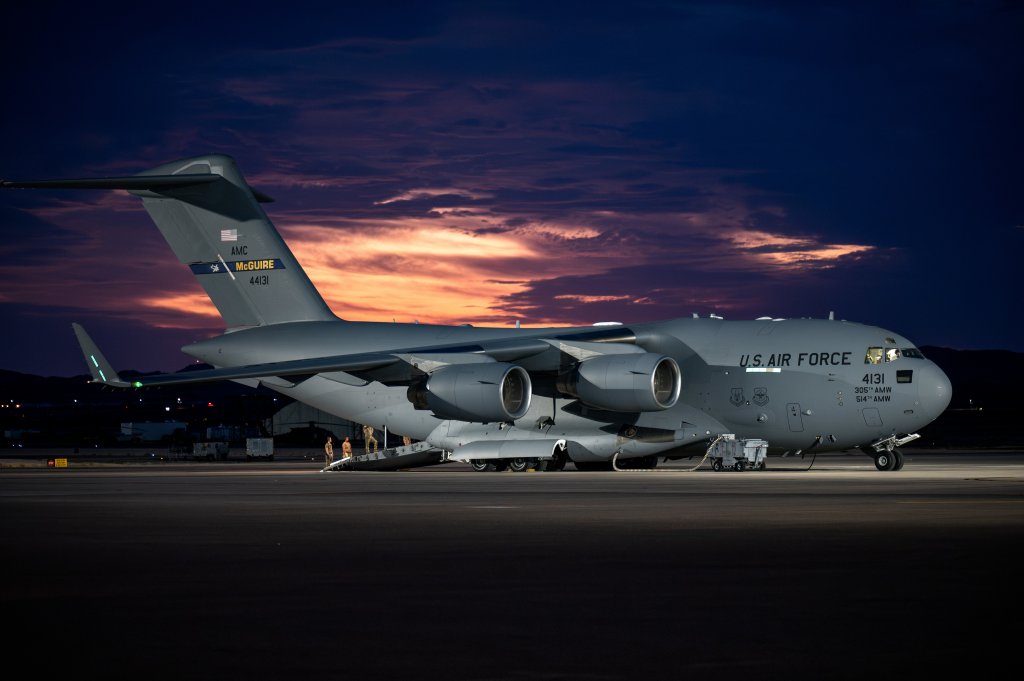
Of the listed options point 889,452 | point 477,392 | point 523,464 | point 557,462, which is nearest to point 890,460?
point 889,452

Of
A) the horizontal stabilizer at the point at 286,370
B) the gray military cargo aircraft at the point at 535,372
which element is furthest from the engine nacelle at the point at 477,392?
the horizontal stabilizer at the point at 286,370

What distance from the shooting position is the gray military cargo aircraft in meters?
35.2

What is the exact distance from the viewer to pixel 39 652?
7.00 metres

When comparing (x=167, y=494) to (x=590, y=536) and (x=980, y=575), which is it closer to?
(x=590, y=536)

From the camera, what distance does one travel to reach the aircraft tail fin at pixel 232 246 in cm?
4269

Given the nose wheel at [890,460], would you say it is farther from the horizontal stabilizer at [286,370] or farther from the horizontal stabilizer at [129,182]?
the horizontal stabilizer at [129,182]

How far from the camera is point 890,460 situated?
3575 centimetres

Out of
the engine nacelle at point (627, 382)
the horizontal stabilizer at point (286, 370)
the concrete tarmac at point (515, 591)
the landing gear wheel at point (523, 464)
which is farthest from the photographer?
the landing gear wheel at point (523, 464)

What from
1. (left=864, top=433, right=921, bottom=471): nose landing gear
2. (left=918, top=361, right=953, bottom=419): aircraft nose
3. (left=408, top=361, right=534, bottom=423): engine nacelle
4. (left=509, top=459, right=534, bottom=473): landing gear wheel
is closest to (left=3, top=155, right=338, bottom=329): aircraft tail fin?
(left=509, top=459, right=534, bottom=473): landing gear wheel

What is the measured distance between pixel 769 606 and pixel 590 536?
557 centimetres

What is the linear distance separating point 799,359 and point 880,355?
6.59 ft

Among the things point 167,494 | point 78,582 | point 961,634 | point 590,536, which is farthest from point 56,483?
point 961,634

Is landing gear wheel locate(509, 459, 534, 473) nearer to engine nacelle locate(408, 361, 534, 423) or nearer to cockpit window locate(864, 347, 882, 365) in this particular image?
engine nacelle locate(408, 361, 534, 423)

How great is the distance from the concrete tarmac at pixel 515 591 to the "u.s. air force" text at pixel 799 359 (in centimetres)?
1645
